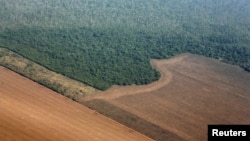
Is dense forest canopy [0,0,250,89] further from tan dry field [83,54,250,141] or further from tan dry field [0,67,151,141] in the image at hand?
tan dry field [0,67,151,141]

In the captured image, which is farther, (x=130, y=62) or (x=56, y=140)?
(x=130, y=62)

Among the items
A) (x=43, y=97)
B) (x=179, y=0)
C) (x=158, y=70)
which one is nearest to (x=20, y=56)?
(x=43, y=97)

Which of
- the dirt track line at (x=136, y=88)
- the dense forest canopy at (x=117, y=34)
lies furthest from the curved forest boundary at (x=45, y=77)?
the dirt track line at (x=136, y=88)

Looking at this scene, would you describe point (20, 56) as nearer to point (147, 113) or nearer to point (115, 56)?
point (115, 56)

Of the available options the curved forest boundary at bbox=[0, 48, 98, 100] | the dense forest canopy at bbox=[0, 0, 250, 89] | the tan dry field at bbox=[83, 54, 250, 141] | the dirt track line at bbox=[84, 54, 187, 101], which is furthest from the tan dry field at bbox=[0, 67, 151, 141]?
the dense forest canopy at bbox=[0, 0, 250, 89]

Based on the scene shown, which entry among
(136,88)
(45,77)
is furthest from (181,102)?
(45,77)

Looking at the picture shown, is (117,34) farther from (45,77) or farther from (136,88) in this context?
(45,77)

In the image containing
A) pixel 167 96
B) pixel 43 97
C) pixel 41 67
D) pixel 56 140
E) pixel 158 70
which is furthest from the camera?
pixel 158 70
